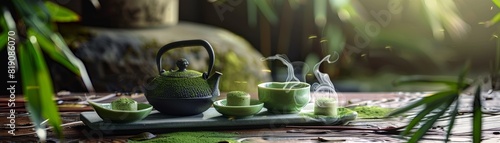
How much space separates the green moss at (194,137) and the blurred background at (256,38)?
0.90 m

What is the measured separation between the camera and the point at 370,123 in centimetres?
203

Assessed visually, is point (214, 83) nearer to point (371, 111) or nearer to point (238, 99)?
point (238, 99)

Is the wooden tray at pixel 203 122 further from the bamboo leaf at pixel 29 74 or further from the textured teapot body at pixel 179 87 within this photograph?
the bamboo leaf at pixel 29 74

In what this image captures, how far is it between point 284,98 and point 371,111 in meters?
0.34

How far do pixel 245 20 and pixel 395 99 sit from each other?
A: 7.26 ft

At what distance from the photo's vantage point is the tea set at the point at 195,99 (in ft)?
6.35

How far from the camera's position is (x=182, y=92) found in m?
1.93

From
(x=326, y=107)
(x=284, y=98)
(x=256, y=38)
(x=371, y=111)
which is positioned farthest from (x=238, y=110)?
(x=256, y=38)

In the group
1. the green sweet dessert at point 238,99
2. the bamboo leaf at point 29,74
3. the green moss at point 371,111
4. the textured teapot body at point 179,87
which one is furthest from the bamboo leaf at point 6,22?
the green moss at point 371,111

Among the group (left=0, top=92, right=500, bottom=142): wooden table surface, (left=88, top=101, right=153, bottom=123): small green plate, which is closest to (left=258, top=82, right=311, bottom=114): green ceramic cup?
(left=0, top=92, right=500, bottom=142): wooden table surface

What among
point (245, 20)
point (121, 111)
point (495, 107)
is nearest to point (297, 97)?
point (121, 111)

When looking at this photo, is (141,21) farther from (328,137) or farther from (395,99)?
(328,137)

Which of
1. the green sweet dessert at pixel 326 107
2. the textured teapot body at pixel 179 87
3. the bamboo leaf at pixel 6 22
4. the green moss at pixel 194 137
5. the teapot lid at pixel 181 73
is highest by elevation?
the bamboo leaf at pixel 6 22

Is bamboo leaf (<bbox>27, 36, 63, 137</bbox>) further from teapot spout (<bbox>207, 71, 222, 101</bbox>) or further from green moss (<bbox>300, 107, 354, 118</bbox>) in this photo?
green moss (<bbox>300, 107, 354, 118</bbox>)
